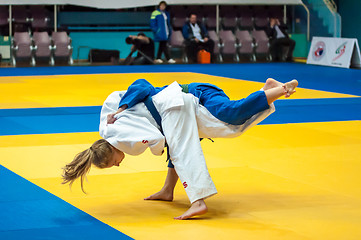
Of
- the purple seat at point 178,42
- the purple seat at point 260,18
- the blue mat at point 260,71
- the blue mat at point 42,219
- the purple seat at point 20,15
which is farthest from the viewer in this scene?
the purple seat at point 260,18

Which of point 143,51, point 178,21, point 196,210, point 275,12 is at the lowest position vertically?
point 196,210

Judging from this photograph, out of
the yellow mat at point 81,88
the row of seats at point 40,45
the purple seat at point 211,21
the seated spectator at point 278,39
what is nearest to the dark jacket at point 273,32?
the seated spectator at point 278,39

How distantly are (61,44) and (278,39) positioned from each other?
8371mm

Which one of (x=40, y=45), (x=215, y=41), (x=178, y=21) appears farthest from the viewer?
(x=178, y=21)

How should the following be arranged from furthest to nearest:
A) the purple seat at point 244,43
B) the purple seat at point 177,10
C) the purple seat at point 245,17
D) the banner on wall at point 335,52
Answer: the purple seat at point 245,17 → the purple seat at point 177,10 → the purple seat at point 244,43 → the banner on wall at point 335,52

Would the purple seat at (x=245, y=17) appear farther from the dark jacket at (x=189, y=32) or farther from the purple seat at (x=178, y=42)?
the purple seat at (x=178, y=42)

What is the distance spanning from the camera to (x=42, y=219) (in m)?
5.37

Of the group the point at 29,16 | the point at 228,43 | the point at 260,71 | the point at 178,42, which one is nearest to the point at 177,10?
the point at 178,42

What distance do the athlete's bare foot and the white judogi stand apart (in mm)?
50

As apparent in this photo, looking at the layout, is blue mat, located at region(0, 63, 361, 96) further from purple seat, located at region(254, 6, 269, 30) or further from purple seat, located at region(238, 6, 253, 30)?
purple seat, located at region(254, 6, 269, 30)

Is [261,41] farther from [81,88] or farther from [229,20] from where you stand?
[81,88]

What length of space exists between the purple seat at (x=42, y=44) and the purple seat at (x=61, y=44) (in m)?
0.22

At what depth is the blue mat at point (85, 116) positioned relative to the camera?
10367 mm

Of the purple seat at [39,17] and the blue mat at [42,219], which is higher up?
the purple seat at [39,17]
